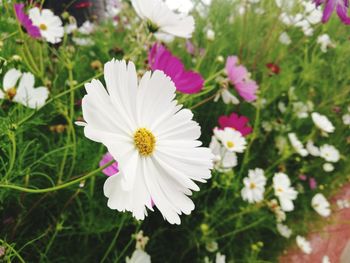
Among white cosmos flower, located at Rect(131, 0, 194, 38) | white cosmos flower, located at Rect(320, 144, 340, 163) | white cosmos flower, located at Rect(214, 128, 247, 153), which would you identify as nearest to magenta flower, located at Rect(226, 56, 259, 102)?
white cosmos flower, located at Rect(214, 128, 247, 153)

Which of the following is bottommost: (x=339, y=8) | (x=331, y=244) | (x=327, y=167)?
(x=331, y=244)

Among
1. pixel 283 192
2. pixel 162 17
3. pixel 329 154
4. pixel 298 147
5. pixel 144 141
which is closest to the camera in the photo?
pixel 144 141

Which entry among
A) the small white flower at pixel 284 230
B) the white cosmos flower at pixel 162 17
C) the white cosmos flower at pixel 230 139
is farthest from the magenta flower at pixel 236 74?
the small white flower at pixel 284 230

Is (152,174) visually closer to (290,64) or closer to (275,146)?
(275,146)

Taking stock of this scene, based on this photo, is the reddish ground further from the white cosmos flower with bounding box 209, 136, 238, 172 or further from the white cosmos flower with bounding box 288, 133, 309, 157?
the white cosmos flower with bounding box 209, 136, 238, 172

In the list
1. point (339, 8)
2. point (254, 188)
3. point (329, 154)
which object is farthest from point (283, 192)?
point (339, 8)

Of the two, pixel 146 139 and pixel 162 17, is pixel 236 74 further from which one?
pixel 146 139
